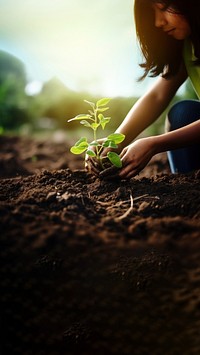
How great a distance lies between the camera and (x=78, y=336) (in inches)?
50.2

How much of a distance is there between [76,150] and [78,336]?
2.95 feet

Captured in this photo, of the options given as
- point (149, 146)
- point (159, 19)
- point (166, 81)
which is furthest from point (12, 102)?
point (149, 146)

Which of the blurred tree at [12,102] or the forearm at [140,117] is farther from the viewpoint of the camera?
the blurred tree at [12,102]

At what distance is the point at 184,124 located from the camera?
2488 mm

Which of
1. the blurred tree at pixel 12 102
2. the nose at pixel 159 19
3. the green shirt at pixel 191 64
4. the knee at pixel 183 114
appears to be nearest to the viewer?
the nose at pixel 159 19

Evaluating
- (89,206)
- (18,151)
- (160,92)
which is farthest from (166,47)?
(18,151)

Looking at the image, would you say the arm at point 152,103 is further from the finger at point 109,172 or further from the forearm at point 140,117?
Answer: the finger at point 109,172

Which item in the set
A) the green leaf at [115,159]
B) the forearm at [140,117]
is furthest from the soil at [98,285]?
the forearm at [140,117]

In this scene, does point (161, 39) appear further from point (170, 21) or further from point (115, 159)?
point (115, 159)

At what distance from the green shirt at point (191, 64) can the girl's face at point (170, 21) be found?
0.78 feet

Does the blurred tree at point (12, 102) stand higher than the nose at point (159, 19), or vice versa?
the blurred tree at point (12, 102)

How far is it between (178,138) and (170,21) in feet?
1.73

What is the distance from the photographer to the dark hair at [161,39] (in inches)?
75.6

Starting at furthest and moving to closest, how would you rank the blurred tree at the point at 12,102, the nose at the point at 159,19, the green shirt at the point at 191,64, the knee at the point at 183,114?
the blurred tree at the point at 12,102
the knee at the point at 183,114
the green shirt at the point at 191,64
the nose at the point at 159,19
